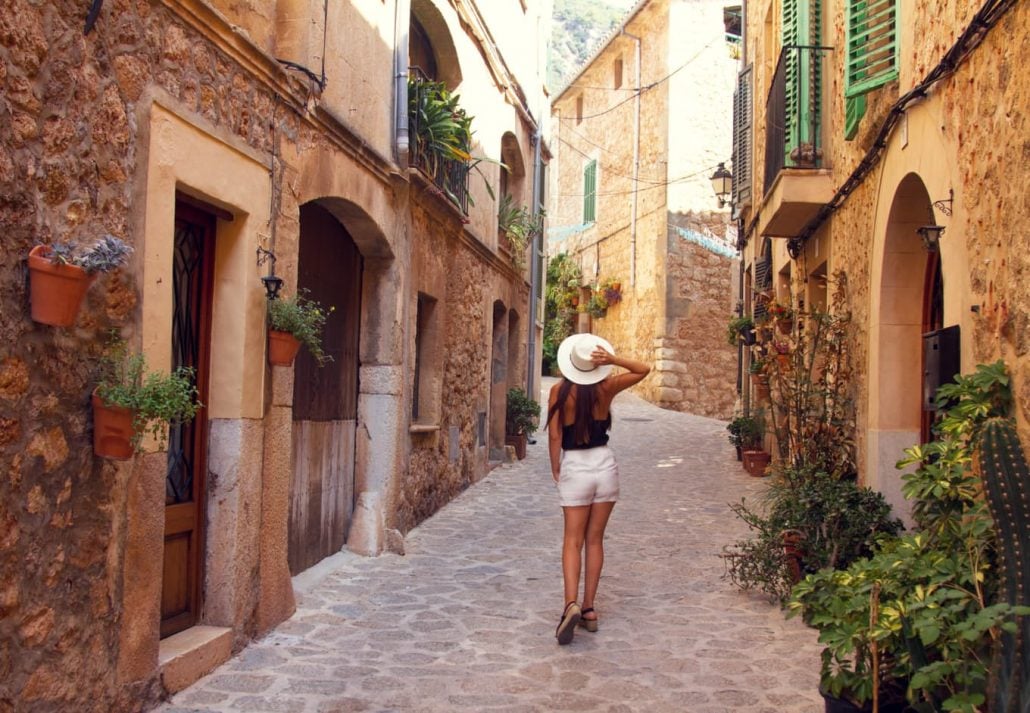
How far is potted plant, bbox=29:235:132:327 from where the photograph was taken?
9.55ft

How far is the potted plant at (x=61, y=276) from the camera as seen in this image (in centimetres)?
291

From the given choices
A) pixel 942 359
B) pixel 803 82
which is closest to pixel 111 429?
pixel 942 359

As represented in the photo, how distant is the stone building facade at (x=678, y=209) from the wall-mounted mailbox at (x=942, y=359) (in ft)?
49.0

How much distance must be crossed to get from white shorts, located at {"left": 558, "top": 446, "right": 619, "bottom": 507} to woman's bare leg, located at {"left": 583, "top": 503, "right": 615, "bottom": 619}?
0.17ft

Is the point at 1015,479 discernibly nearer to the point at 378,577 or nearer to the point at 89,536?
the point at 89,536

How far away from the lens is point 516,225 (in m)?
12.3

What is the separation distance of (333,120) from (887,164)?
11.8ft

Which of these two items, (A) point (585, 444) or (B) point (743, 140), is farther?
(B) point (743, 140)

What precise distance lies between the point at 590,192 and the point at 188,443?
21.3 meters

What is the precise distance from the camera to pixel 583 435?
4.96 m

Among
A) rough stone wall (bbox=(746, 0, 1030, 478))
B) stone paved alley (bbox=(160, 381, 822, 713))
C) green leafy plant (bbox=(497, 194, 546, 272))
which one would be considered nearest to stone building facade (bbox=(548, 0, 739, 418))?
green leafy plant (bbox=(497, 194, 546, 272))

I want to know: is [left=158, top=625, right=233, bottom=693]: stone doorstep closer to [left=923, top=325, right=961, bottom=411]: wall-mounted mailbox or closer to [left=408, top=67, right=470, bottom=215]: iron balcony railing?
[left=923, top=325, right=961, bottom=411]: wall-mounted mailbox

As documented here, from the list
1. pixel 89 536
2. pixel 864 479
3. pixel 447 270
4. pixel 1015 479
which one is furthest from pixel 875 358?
pixel 89 536

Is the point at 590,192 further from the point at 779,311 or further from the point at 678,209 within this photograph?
the point at 779,311
